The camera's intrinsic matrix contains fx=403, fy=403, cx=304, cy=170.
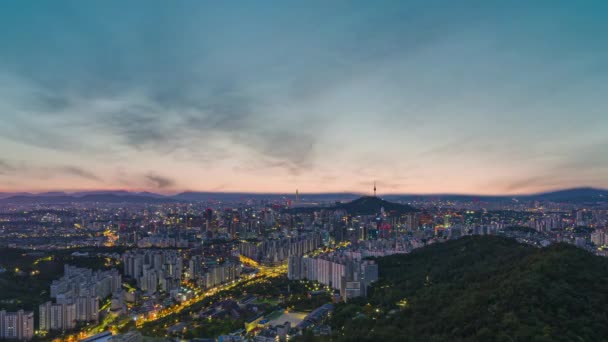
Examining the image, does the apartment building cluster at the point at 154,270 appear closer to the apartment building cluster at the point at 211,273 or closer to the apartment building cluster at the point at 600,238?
the apartment building cluster at the point at 211,273

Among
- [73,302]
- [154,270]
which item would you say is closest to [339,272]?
[154,270]

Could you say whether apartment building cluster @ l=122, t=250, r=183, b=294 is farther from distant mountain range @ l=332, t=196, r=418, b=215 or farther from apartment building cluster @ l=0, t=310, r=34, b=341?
distant mountain range @ l=332, t=196, r=418, b=215

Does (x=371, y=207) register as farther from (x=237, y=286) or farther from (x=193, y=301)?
(x=193, y=301)

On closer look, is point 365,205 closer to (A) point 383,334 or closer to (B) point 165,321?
(B) point 165,321

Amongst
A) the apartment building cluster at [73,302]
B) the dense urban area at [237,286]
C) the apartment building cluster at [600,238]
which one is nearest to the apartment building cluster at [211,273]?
the dense urban area at [237,286]

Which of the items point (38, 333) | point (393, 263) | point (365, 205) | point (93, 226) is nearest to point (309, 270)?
point (393, 263)

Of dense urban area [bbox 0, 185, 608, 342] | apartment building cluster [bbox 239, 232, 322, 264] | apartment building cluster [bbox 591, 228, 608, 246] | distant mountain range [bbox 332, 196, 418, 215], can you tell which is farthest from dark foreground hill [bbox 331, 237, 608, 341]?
distant mountain range [bbox 332, 196, 418, 215]

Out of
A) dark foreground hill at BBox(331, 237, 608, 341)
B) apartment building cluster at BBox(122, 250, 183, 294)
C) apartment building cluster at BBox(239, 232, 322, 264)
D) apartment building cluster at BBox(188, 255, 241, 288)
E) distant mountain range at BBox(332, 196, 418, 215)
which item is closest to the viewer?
dark foreground hill at BBox(331, 237, 608, 341)
